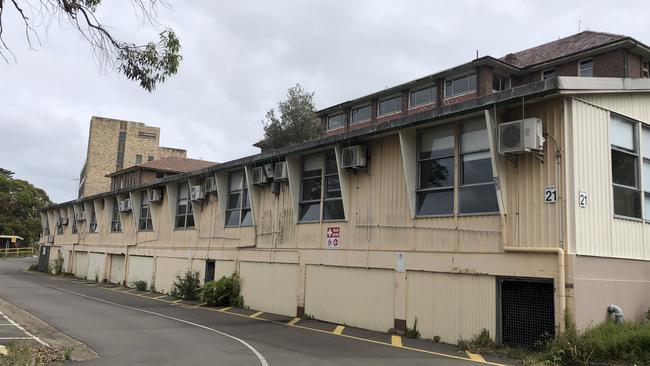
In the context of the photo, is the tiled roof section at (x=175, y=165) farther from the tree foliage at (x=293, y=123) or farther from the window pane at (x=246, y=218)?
the window pane at (x=246, y=218)

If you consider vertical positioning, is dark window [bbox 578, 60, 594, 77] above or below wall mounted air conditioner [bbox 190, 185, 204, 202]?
above

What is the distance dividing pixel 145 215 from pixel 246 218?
1184 cm

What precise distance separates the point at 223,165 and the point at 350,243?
854 centimetres

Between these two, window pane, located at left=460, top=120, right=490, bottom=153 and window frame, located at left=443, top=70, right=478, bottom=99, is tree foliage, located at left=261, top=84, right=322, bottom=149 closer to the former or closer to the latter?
window frame, located at left=443, top=70, right=478, bottom=99

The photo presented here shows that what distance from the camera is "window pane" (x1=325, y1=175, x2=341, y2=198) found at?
1805 cm

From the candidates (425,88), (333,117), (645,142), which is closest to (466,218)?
(645,142)

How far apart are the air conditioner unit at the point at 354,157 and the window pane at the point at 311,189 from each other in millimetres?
2255

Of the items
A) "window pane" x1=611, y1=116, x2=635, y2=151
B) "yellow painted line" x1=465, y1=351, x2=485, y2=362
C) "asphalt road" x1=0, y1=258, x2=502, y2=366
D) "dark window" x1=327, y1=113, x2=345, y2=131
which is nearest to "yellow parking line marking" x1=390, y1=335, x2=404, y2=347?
"asphalt road" x1=0, y1=258, x2=502, y2=366

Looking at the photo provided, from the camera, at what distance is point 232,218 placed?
2375 cm

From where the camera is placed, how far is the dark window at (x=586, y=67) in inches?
1275

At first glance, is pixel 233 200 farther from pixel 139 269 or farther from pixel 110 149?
pixel 110 149

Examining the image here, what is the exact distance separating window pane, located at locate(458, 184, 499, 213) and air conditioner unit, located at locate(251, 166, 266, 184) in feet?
30.2

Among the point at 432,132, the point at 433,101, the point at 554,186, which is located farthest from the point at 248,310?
the point at 433,101

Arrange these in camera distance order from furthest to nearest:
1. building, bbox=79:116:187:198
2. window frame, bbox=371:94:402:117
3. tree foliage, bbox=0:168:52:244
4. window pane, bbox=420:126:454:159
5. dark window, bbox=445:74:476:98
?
building, bbox=79:116:187:198 < tree foliage, bbox=0:168:52:244 < window frame, bbox=371:94:402:117 < dark window, bbox=445:74:476:98 < window pane, bbox=420:126:454:159
